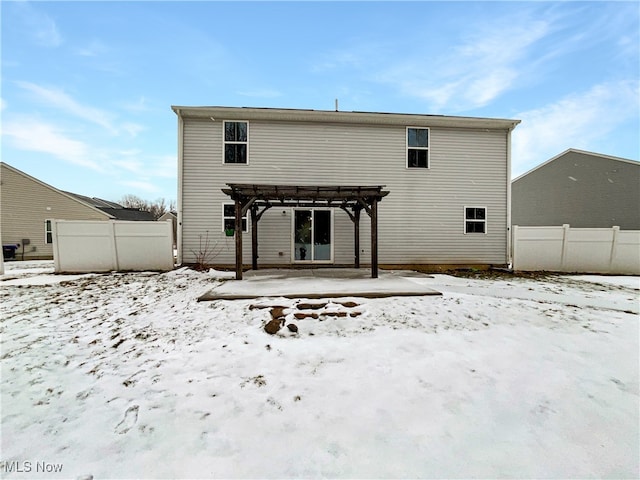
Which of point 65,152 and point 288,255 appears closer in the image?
point 288,255

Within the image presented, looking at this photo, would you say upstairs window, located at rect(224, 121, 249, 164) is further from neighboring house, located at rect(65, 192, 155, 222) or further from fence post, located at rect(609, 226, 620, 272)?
neighboring house, located at rect(65, 192, 155, 222)

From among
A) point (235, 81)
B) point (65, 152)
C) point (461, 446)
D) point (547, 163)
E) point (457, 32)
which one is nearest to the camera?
point (461, 446)

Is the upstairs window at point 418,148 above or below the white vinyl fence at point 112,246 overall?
above

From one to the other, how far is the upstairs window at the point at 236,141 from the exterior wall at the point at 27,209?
607 inches

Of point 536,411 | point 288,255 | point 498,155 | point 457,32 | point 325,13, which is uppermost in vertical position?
point 325,13

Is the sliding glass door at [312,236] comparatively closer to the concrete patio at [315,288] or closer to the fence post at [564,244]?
the concrete patio at [315,288]

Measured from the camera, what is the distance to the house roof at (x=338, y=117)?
29.3 ft

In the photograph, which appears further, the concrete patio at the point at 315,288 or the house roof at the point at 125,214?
the house roof at the point at 125,214

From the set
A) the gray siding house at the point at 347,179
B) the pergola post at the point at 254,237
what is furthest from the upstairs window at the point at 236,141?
the pergola post at the point at 254,237

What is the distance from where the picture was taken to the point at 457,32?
9.31 metres

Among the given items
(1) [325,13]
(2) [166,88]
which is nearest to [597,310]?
(1) [325,13]

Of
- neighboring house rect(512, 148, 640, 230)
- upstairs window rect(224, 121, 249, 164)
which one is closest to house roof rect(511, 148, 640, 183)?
neighboring house rect(512, 148, 640, 230)

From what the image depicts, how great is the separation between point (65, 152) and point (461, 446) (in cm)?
3799

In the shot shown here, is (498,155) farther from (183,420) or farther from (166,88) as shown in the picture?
(166,88)
